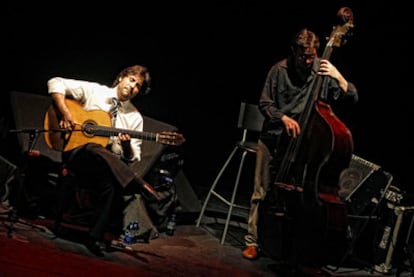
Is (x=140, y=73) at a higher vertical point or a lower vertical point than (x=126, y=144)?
higher

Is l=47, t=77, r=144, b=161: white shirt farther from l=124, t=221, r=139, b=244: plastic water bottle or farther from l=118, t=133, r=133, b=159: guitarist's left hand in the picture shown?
l=124, t=221, r=139, b=244: plastic water bottle

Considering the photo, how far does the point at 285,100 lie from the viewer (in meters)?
4.05

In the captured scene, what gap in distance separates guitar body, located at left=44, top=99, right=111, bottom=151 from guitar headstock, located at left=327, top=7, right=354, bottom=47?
1681 mm

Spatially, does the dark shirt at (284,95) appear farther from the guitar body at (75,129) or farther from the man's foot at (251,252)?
the guitar body at (75,129)

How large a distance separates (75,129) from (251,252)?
62.5 inches

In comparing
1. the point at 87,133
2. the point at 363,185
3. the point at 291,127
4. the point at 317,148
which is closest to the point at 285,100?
the point at 291,127

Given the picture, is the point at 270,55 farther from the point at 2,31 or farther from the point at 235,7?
the point at 2,31

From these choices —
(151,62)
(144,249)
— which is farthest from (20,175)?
(151,62)

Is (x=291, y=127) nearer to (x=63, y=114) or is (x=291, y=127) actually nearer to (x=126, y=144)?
(x=126, y=144)

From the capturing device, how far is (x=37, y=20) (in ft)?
17.5

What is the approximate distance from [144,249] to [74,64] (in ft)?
7.32

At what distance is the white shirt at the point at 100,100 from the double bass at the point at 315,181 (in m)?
1.20

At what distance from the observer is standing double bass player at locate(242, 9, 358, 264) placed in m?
3.79

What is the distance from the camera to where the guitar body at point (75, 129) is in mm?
4004
